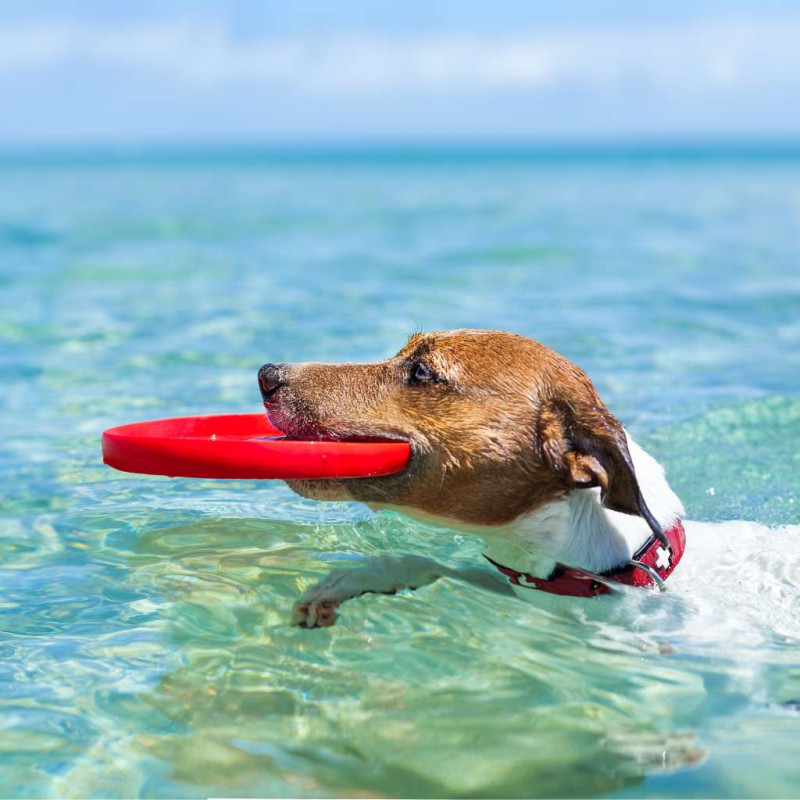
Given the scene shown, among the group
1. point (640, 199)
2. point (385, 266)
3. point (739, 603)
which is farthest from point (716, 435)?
point (640, 199)

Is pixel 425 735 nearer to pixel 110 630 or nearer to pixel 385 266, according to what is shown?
pixel 110 630

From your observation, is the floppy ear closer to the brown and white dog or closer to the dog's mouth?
the brown and white dog

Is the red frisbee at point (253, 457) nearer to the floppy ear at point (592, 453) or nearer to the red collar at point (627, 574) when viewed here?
the floppy ear at point (592, 453)

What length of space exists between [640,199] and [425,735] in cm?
3811

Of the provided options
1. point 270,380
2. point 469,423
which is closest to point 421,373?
point 469,423

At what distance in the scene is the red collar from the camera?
4.92 m

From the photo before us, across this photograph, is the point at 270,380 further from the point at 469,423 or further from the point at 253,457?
the point at 469,423

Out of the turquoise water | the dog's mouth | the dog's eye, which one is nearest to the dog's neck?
the turquoise water

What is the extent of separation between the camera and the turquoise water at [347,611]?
4.16 metres

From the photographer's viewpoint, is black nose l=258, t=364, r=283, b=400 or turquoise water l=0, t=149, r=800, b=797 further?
black nose l=258, t=364, r=283, b=400

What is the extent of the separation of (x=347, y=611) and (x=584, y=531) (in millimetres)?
1115

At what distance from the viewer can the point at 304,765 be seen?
4.10 meters

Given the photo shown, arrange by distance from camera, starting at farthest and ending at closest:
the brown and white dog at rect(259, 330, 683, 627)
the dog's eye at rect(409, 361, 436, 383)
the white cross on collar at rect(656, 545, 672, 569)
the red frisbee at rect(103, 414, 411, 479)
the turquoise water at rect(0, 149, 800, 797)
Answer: the dog's eye at rect(409, 361, 436, 383) < the white cross on collar at rect(656, 545, 672, 569) < the brown and white dog at rect(259, 330, 683, 627) < the red frisbee at rect(103, 414, 411, 479) < the turquoise water at rect(0, 149, 800, 797)

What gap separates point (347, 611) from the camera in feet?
16.8
